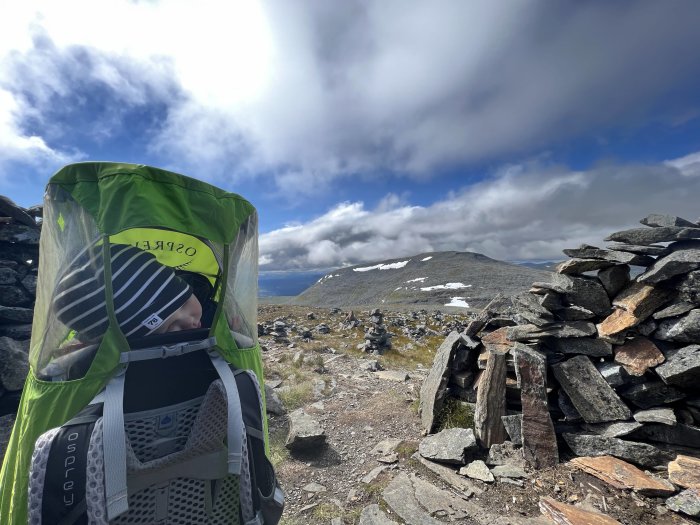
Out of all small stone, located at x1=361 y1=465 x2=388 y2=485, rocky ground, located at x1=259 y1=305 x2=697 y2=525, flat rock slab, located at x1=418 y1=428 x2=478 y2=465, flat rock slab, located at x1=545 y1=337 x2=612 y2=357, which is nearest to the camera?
rocky ground, located at x1=259 y1=305 x2=697 y2=525

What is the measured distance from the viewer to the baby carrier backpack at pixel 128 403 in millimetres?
1815

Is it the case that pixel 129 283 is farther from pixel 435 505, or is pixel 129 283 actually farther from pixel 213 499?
pixel 435 505

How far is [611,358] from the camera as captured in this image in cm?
689

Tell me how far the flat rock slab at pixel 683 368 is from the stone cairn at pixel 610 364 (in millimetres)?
14

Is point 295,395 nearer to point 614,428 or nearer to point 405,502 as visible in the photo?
point 405,502

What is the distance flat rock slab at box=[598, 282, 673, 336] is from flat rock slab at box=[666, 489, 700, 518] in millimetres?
2657

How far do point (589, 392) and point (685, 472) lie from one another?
1.61m

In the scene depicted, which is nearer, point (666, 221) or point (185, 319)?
point (185, 319)

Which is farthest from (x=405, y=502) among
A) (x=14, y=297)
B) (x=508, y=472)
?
(x=14, y=297)

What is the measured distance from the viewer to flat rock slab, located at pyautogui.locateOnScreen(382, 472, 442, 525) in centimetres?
505

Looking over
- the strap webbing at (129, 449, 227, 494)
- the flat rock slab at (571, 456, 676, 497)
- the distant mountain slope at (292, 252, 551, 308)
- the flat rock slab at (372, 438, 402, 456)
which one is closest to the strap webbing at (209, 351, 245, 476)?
the strap webbing at (129, 449, 227, 494)

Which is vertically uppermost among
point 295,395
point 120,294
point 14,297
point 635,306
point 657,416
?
point 14,297

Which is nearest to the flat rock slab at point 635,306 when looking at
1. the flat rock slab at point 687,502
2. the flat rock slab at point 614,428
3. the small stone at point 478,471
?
the flat rock slab at point 614,428

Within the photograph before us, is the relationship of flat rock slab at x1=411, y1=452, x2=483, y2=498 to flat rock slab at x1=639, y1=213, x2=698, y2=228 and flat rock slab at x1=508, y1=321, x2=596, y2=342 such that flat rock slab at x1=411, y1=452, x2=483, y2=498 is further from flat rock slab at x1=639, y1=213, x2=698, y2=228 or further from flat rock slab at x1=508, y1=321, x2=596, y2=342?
flat rock slab at x1=639, y1=213, x2=698, y2=228
